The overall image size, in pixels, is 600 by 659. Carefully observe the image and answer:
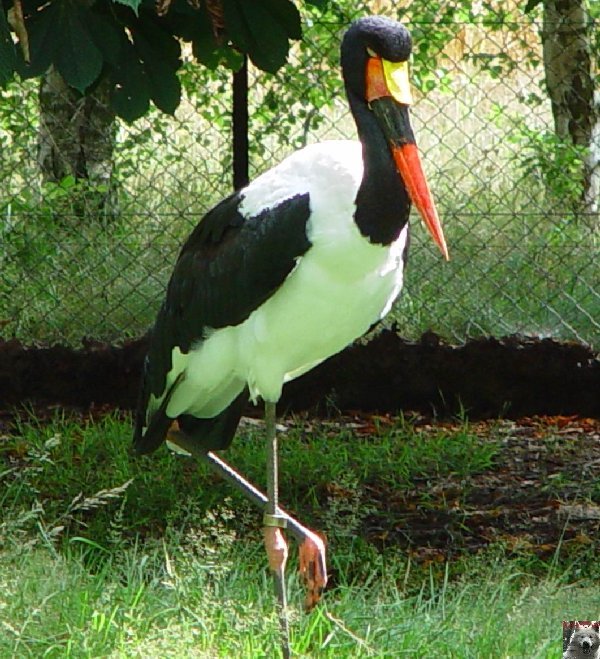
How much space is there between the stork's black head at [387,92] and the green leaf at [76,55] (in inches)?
27.2

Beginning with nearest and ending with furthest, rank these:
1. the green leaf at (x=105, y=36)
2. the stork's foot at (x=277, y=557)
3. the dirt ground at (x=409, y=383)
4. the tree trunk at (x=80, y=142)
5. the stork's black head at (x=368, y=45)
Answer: the stork's black head at (x=368, y=45)
the stork's foot at (x=277, y=557)
the green leaf at (x=105, y=36)
the dirt ground at (x=409, y=383)
the tree trunk at (x=80, y=142)

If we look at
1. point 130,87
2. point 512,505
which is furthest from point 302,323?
point 512,505

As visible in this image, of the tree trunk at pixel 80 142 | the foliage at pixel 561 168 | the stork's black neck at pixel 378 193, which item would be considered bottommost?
the foliage at pixel 561 168

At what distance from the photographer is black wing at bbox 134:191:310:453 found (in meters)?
3.67

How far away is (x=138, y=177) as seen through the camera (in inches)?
255

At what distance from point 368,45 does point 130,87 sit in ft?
2.70

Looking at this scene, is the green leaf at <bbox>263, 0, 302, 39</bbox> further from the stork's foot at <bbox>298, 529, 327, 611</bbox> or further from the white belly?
the stork's foot at <bbox>298, 529, 327, 611</bbox>

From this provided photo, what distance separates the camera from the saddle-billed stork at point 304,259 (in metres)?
3.59

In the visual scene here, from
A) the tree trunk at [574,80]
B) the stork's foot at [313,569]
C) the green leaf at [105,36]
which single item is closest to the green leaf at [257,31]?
the green leaf at [105,36]

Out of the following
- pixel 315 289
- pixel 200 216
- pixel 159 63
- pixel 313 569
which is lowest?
pixel 313 569

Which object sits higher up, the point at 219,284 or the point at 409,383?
the point at 219,284

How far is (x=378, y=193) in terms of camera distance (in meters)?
3.56

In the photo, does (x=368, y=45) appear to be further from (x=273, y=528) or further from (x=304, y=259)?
(x=273, y=528)

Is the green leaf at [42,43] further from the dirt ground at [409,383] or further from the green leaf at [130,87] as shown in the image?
the dirt ground at [409,383]
